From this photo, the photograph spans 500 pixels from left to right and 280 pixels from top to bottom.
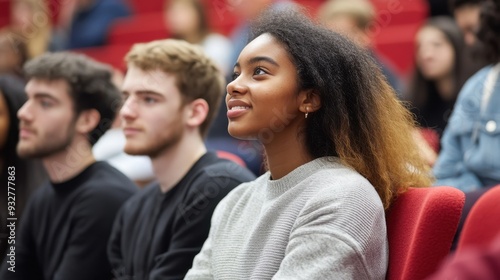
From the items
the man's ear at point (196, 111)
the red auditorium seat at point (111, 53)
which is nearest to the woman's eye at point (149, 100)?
the man's ear at point (196, 111)

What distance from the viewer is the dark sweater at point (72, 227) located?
2.59m

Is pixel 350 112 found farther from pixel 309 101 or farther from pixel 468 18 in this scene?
pixel 468 18

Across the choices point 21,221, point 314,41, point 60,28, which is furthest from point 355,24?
point 60,28

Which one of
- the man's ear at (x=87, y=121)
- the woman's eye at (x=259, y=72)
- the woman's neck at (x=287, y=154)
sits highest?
the woman's eye at (x=259, y=72)

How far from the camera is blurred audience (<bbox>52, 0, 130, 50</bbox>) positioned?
6008 mm

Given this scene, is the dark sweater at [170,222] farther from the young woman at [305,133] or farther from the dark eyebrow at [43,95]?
the dark eyebrow at [43,95]

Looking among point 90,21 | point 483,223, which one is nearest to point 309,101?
point 483,223

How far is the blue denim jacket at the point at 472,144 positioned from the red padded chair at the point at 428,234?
1018mm

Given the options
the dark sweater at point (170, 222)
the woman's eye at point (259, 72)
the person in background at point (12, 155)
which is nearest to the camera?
the woman's eye at point (259, 72)

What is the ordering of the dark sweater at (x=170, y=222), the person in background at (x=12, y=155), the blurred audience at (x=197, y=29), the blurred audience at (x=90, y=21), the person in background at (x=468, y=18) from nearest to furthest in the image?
the dark sweater at (x=170, y=222) → the person in background at (x=12, y=155) → the person in background at (x=468, y=18) → the blurred audience at (x=197, y=29) → the blurred audience at (x=90, y=21)

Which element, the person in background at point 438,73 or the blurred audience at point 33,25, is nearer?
the person in background at point 438,73

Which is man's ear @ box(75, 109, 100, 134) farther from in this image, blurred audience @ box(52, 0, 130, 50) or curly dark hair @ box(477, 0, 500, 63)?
blurred audience @ box(52, 0, 130, 50)

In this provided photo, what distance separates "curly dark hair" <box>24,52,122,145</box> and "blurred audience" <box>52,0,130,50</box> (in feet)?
10.1

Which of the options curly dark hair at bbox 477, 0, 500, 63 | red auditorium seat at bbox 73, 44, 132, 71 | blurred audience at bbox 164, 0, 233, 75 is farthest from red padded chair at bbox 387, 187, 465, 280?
red auditorium seat at bbox 73, 44, 132, 71
